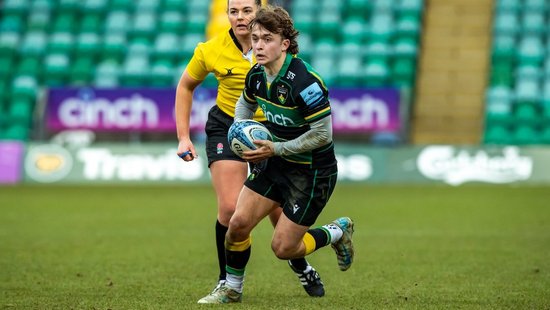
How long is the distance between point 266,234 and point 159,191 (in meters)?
6.25

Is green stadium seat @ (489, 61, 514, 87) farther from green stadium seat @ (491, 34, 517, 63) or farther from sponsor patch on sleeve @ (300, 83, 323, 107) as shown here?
sponsor patch on sleeve @ (300, 83, 323, 107)

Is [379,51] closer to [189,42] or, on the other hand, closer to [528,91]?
[528,91]

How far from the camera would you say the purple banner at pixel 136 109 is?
20.4 m

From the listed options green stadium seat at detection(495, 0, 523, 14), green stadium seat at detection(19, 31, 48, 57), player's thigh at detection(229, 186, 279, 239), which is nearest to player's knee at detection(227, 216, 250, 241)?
player's thigh at detection(229, 186, 279, 239)

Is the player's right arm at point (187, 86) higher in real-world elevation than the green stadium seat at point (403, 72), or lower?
higher

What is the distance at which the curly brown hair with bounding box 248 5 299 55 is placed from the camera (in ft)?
21.5

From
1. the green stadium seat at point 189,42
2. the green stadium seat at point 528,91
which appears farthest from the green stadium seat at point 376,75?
the green stadium seat at point 189,42

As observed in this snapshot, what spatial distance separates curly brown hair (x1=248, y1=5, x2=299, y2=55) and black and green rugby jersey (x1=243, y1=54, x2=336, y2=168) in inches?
4.7

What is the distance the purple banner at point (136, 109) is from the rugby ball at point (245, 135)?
1375cm

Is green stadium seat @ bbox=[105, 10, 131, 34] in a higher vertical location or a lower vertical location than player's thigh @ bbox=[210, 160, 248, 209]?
lower

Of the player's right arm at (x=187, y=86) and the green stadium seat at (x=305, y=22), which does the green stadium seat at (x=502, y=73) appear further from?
the player's right arm at (x=187, y=86)

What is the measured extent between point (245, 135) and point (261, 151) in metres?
0.14

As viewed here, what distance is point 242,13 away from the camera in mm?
7270

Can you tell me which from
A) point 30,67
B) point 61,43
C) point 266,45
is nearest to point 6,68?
point 30,67
